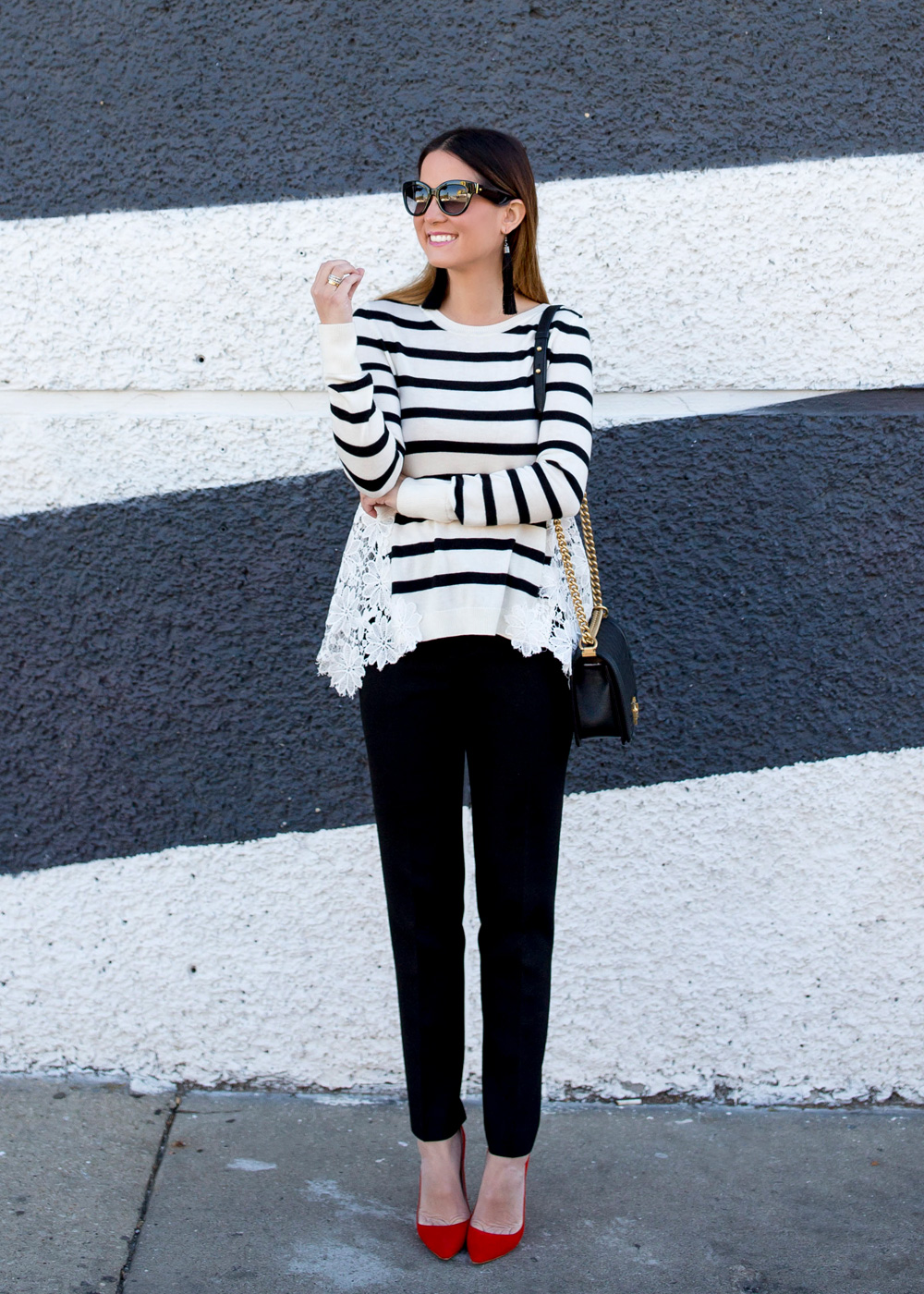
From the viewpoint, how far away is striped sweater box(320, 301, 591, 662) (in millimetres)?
1839

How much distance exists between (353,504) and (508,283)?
0.73 metres

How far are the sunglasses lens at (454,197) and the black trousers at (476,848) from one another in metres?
0.66

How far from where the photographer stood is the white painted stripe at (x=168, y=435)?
2545 mm

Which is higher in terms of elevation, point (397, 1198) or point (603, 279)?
point (603, 279)

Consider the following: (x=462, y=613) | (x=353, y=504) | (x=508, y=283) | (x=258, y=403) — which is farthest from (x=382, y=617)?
(x=258, y=403)

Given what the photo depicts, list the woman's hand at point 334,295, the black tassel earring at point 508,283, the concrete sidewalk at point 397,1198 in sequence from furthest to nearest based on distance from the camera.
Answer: the concrete sidewalk at point 397,1198 → the black tassel earring at point 508,283 → the woman's hand at point 334,295

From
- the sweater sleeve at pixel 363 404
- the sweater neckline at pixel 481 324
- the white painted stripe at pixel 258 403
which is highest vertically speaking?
the sweater neckline at pixel 481 324

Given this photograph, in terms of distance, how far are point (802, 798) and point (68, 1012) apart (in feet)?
5.64

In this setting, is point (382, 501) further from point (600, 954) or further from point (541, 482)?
point (600, 954)

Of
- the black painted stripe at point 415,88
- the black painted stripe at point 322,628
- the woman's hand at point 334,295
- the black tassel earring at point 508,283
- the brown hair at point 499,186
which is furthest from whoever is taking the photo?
the black painted stripe at point 322,628

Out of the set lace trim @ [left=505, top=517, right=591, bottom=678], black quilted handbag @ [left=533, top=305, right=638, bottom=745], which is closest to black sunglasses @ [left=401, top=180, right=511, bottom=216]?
black quilted handbag @ [left=533, top=305, right=638, bottom=745]

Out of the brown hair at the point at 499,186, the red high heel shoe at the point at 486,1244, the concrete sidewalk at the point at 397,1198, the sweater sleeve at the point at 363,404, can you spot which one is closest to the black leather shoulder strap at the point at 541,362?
the brown hair at the point at 499,186

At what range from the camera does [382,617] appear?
192 centimetres

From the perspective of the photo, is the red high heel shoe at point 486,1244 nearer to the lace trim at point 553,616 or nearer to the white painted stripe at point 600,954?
the white painted stripe at point 600,954
